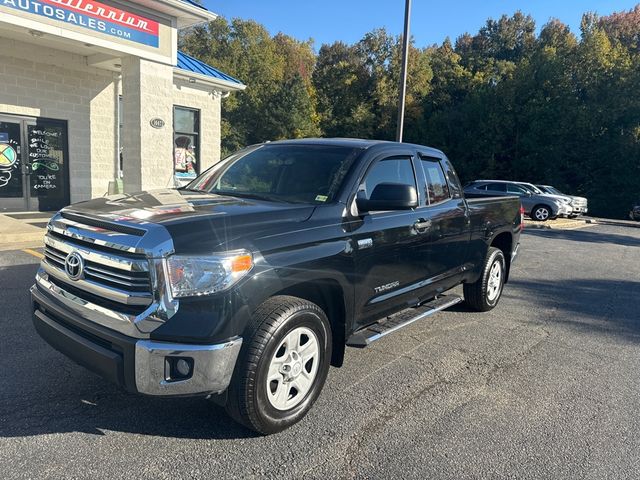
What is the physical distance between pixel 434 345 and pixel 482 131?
33132 mm

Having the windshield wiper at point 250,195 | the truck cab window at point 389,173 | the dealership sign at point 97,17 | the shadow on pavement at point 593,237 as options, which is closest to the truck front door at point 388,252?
the truck cab window at point 389,173

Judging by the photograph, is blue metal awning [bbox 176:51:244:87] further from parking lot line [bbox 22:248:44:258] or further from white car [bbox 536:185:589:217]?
white car [bbox 536:185:589:217]

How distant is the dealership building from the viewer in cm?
1070

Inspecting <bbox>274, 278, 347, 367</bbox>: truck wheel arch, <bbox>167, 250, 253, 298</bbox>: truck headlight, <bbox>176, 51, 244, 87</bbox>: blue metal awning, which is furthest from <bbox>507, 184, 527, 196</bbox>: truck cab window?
<bbox>167, 250, 253, 298</bbox>: truck headlight

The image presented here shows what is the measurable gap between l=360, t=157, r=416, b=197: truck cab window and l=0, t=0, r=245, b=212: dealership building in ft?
28.9

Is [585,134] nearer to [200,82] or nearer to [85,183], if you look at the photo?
[200,82]

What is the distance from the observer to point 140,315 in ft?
8.67

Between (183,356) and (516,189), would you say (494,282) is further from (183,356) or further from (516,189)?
(516,189)

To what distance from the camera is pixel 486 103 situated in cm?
3538

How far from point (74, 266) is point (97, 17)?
9.50 m

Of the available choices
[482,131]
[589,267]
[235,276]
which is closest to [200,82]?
[589,267]

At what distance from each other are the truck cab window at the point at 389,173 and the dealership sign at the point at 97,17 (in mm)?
8801

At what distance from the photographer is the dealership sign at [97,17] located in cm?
955

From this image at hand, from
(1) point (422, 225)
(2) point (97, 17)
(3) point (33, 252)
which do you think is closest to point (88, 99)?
(2) point (97, 17)
